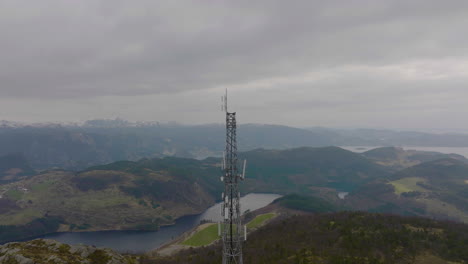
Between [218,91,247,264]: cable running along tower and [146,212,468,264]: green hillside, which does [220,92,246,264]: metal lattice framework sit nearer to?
[218,91,247,264]: cable running along tower

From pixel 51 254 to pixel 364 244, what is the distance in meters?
120

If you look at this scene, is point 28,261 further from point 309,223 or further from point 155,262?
point 309,223

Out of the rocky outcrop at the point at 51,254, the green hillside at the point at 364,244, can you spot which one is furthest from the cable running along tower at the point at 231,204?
the green hillside at the point at 364,244

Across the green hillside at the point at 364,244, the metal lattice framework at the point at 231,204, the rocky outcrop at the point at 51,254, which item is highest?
the metal lattice framework at the point at 231,204

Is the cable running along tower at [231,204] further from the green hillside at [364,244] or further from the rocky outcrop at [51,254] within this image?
the green hillside at [364,244]

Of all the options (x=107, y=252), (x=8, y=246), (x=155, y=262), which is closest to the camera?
(x=8, y=246)

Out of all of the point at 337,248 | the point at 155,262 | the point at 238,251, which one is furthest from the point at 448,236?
the point at 155,262

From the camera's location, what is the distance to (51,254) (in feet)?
253

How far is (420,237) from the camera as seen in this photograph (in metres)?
118

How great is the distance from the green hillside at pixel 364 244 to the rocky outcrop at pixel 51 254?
166ft

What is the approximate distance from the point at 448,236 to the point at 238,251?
4760 inches

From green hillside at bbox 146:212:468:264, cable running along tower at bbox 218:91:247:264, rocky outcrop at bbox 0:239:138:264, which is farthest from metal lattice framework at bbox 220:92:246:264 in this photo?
green hillside at bbox 146:212:468:264

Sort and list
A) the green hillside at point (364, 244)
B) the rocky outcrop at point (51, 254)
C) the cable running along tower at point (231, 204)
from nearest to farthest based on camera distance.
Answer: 1. the cable running along tower at point (231, 204)
2. the rocky outcrop at point (51, 254)
3. the green hillside at point (364, 244)

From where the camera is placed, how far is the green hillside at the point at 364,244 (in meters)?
103
